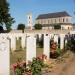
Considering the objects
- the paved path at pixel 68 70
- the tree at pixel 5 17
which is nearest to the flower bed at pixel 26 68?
the paved path at pixel 68 70

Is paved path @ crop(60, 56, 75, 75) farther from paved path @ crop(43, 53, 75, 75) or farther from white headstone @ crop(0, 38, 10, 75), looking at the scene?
white headstone @ crop(0, 38, 10, 75)

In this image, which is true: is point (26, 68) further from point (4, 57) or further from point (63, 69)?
point (63, 69)

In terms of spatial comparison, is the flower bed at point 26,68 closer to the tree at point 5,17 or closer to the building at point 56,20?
the tree at point 5,17

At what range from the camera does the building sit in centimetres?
15150

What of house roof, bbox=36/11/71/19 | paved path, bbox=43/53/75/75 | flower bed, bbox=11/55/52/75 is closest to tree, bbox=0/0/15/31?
paved path, bbox=43/53/75/75

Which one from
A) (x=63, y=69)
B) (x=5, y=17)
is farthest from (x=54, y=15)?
(x=63, y=69)

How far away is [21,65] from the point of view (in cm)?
1075

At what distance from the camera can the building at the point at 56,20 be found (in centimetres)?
15150

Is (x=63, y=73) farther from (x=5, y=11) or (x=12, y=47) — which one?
(x=5, y=11)

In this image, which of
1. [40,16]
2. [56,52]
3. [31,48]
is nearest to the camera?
[31,48]

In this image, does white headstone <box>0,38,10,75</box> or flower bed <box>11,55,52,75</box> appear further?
flower bed <box>11,55,52,75</box>

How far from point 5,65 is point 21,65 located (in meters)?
1.71

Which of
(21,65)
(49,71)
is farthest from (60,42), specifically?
(21,65)

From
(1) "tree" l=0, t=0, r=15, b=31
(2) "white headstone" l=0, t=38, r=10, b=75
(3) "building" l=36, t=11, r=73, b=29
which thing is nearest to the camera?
(2) "white headstone" l=0, t=38, r=10, b=75
